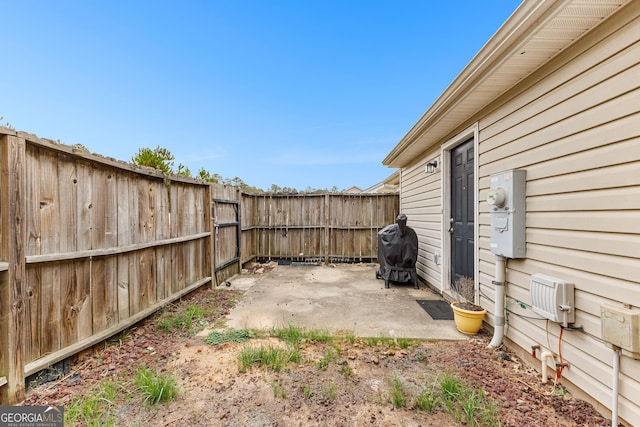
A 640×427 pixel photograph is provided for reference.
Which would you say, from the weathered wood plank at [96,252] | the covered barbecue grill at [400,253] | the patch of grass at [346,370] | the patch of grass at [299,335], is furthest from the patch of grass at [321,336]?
the covered barbecue grill at [400,253]

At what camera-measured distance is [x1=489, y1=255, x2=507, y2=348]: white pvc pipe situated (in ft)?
8.29

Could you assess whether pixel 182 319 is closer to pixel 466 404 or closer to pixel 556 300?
pixel 466 404

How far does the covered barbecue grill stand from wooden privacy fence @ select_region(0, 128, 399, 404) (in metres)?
3.00

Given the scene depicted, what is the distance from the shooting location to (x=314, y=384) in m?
1.91

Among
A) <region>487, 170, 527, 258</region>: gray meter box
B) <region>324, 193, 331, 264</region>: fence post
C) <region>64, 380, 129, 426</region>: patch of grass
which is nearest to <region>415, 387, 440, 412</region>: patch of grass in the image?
<region>487, 170, 527, 258</region>: gray meter box

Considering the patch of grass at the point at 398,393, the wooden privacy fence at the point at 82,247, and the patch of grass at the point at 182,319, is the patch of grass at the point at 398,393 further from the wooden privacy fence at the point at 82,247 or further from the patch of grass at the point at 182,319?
the wooden privacy fence at the point at 82,247

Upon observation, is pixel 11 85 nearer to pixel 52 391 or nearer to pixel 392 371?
pixel 52 391

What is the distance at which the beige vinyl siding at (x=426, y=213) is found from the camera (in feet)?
14.4

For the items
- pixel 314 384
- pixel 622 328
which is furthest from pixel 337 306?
pixel 622 328

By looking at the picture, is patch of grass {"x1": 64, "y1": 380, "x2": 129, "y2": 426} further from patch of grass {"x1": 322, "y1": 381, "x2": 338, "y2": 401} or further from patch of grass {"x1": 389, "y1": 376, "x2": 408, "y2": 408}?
patch of grass {"x1": 389, "y1": 376, "x2": 408, "y2": 408}

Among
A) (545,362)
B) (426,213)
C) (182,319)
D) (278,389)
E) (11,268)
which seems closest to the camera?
(11,268)

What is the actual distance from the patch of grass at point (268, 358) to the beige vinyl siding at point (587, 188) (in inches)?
79.0

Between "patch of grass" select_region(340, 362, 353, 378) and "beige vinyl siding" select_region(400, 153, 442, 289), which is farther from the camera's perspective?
"beige vinyl siding" select_region(400, 153, 442, 289)

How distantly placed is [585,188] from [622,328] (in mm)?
855
